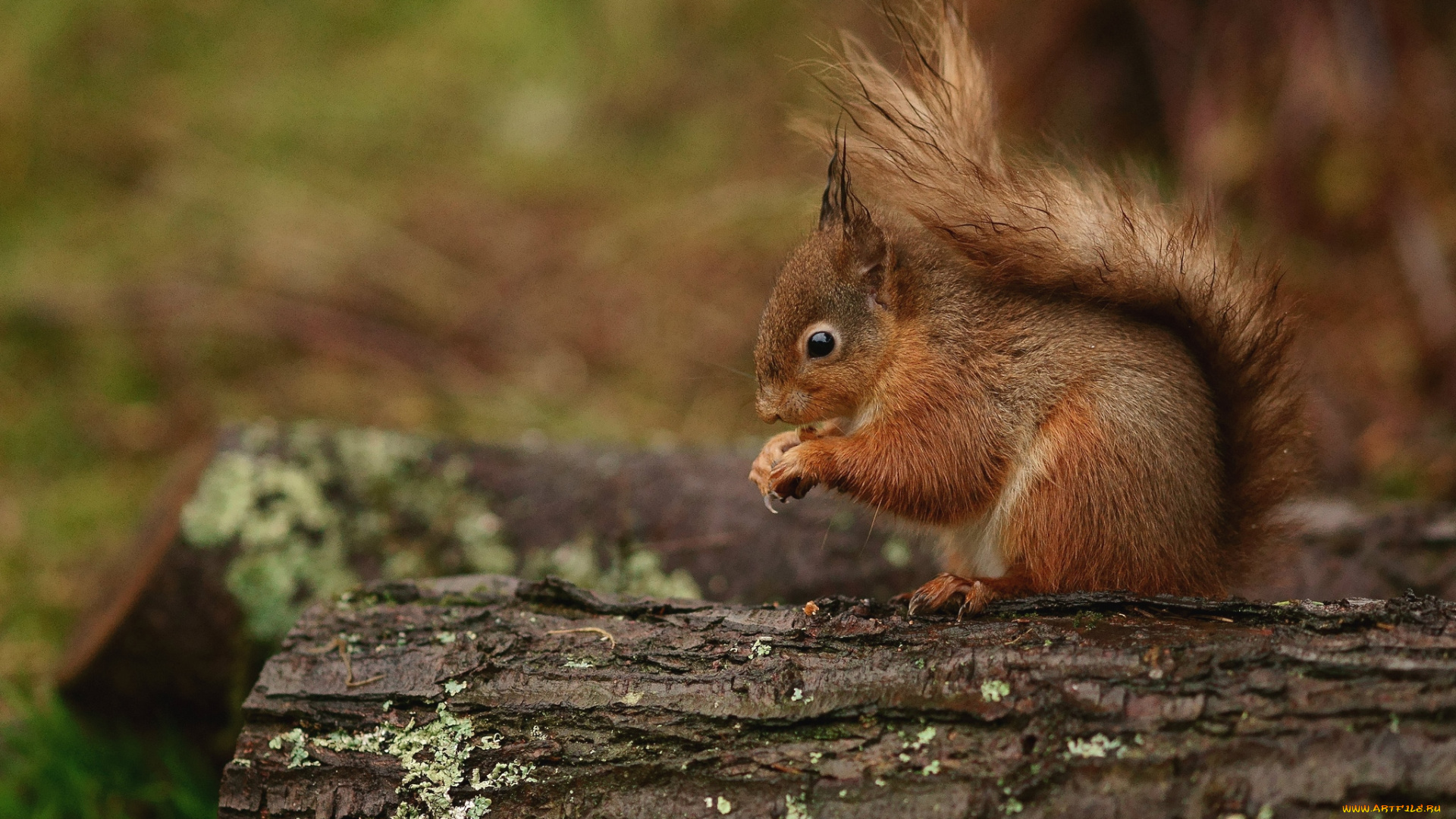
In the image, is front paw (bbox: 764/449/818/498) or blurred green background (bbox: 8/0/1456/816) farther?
blurred green background (bbox: 8/0/1456/816)

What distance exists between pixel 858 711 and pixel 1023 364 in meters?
0.73

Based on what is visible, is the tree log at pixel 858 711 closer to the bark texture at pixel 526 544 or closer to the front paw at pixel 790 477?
the front paw at pixel 790 477

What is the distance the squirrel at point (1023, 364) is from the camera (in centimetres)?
184

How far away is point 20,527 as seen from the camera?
11.6ft

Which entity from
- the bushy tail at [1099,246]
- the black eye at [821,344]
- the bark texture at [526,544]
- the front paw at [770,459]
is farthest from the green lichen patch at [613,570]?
the bushy tail at [1099,246]

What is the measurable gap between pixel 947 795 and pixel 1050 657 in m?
0.25

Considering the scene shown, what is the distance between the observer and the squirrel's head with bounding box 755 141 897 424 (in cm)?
209

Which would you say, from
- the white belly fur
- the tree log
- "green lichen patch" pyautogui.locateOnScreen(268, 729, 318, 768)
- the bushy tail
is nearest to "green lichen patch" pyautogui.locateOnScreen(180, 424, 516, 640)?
Answer: the tree log

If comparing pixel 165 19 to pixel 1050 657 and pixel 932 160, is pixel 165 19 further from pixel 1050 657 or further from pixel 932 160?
pixel 1050 657

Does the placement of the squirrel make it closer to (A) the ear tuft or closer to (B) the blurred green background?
(A) the ear tuft

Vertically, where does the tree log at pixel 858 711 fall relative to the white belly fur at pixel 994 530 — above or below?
below

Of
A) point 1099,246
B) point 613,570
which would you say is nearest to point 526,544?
point 613,570

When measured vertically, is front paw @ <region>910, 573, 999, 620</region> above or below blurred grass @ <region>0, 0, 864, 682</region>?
below

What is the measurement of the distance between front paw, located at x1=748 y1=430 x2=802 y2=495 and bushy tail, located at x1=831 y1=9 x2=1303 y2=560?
515 millimetres
